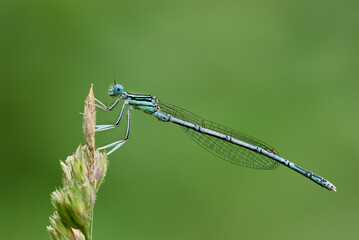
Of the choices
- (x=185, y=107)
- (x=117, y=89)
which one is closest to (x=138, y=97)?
(x=117, y=89)

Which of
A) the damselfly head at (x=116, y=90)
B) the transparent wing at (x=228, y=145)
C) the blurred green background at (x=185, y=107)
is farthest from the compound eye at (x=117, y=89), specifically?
the transparent wing at (x=228, y=145)

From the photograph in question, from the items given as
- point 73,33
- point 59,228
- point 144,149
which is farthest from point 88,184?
point 73,33

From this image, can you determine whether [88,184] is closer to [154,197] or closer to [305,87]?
[154,197]

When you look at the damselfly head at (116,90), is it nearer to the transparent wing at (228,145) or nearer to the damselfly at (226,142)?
the damselfly at (226,142)

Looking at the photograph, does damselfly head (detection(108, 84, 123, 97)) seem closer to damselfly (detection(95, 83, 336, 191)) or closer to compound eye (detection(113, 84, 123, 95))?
compound eye (detection(113, 84, 123, 95))

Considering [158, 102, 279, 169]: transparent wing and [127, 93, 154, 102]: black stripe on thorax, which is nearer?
[127, 93, 154, 102]: black stripe on thorax

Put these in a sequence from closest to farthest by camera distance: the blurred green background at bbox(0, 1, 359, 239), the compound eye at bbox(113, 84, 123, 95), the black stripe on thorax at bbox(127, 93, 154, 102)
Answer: the compound eye at bbox(113, 84, 123, 95), the black stripe on thorax at bbox(127, 93, 154, 102), the blurred green background at bbox(0, 1, 359, 239)

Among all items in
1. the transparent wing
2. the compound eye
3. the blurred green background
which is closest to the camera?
the compound eye

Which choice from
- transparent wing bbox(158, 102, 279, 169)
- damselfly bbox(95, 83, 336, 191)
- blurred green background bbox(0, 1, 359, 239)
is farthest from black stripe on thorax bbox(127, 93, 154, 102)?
blurred green background bbox(0, 1, 359, 239)
